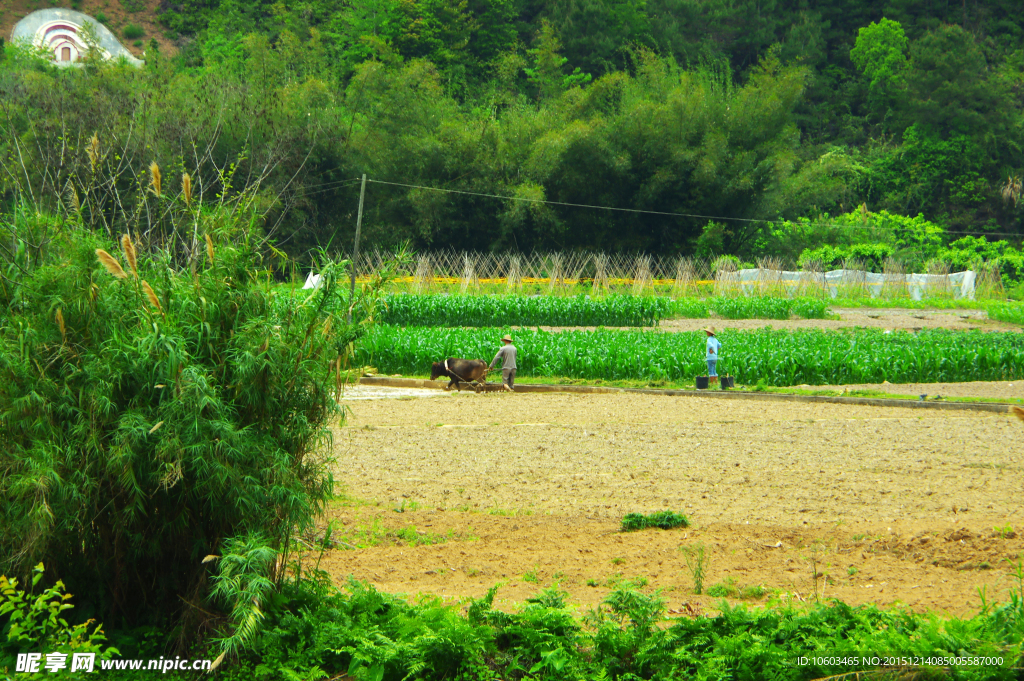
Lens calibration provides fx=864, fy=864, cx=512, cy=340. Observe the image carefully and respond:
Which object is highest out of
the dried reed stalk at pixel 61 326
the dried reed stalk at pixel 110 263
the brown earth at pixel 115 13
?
the brown earth at pixel 115 13

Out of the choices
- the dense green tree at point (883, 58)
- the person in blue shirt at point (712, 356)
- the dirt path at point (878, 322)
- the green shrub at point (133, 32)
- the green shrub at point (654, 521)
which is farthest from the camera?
the green shrub at point (133, 32)

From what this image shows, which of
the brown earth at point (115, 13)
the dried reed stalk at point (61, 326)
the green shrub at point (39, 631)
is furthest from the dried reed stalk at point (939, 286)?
the brown earth at point (115, 13)

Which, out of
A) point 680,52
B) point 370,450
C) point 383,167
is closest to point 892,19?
point 680,52

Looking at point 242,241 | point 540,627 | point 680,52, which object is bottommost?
point 540,627

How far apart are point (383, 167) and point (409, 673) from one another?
46.7m

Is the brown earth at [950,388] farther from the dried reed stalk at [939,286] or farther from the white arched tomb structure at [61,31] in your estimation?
the white arched tomb structure at [61,31]

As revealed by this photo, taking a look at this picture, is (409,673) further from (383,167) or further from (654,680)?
(383,167)

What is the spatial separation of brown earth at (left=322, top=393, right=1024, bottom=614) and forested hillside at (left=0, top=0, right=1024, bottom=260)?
1043 inches

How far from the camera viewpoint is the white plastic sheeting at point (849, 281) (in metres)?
38.6

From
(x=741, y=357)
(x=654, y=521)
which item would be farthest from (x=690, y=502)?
(x=741, y=357)

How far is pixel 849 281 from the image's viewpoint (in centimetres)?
3988

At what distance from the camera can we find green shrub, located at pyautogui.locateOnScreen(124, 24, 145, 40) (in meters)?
76.9

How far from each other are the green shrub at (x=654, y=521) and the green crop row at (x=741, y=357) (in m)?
10.00

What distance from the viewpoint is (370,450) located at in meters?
10.4
